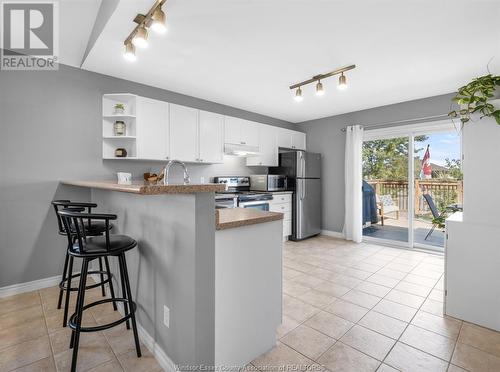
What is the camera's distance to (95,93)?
3.06m

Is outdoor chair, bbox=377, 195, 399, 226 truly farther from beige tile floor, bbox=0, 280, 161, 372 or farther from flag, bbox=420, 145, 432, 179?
beige tile floor, bbox=0, 280, 161, 372

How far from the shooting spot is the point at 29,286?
8.74 feet

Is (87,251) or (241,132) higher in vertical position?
(241,132)

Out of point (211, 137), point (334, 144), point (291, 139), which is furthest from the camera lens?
point (291, 139)

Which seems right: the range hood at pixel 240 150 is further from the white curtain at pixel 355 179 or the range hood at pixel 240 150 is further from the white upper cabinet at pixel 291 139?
the white curtain at pixel 355 179

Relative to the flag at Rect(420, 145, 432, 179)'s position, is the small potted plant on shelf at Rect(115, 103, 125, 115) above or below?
above

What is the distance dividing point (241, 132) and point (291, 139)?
1.40 meters

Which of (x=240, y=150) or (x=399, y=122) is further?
(x=240, y=150)

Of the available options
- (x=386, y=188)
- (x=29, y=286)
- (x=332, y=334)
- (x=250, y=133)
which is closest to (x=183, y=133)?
(x=250, y=133)

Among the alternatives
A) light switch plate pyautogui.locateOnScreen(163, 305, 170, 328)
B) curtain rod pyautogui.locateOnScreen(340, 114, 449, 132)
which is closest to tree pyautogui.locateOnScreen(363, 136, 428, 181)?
curtain rod pyautogui.locateOnScreen(340, 114, 449, 132)

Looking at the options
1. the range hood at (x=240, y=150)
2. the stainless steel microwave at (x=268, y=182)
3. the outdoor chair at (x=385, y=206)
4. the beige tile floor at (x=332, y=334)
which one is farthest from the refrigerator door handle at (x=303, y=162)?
the beige tile floor at (x=332, y=334)

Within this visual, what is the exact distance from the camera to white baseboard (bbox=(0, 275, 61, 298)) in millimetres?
2541

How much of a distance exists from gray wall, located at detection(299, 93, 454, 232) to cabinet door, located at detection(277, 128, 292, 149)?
22.8 inches

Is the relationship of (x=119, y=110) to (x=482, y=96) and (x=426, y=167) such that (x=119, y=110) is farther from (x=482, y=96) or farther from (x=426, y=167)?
(x=426, y=167)
